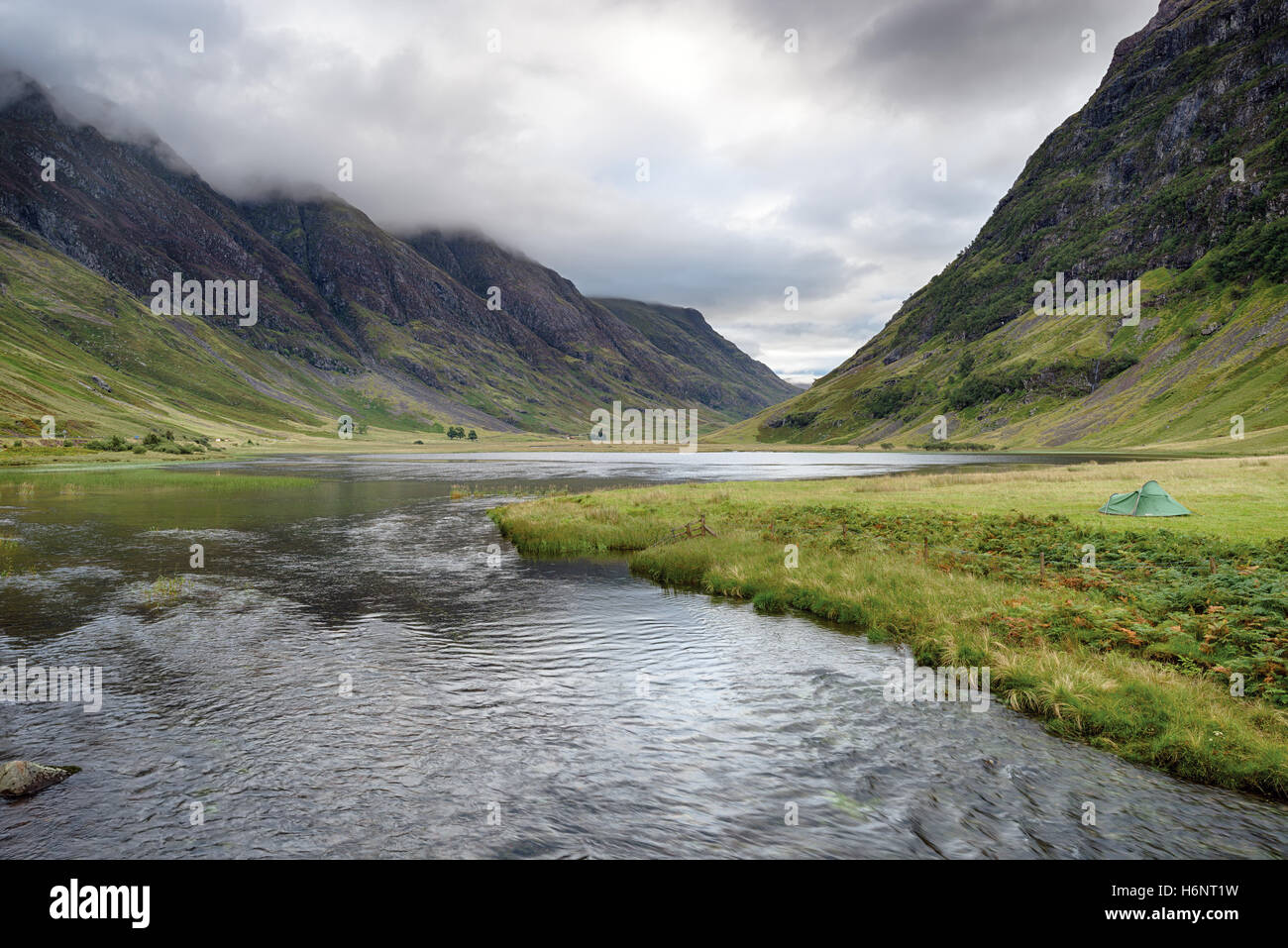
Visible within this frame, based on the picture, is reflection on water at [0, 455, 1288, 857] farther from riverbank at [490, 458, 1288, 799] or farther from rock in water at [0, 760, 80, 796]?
riverbank at [490, 458, 1288, 799]

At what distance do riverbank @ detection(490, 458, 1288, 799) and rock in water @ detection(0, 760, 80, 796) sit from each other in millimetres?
22177

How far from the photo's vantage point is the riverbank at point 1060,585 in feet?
48.2

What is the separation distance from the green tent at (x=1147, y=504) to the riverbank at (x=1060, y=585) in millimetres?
1375

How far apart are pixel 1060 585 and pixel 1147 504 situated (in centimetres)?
1888

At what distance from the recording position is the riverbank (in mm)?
14703

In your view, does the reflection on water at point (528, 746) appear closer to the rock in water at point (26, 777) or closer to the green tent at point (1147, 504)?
the rock in water at point (26, 777)

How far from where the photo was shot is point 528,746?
1561 centimetres

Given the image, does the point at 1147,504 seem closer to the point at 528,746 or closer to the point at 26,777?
the point at 528,746

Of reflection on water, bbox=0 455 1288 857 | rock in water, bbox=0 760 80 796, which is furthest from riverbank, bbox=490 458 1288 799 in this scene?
rock in water, bbox=0 760 80 796

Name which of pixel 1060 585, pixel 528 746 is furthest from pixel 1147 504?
pixel 528 746

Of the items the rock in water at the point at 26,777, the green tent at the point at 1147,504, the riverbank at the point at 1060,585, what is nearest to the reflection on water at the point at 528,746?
the rock in water at the point at 26,777
